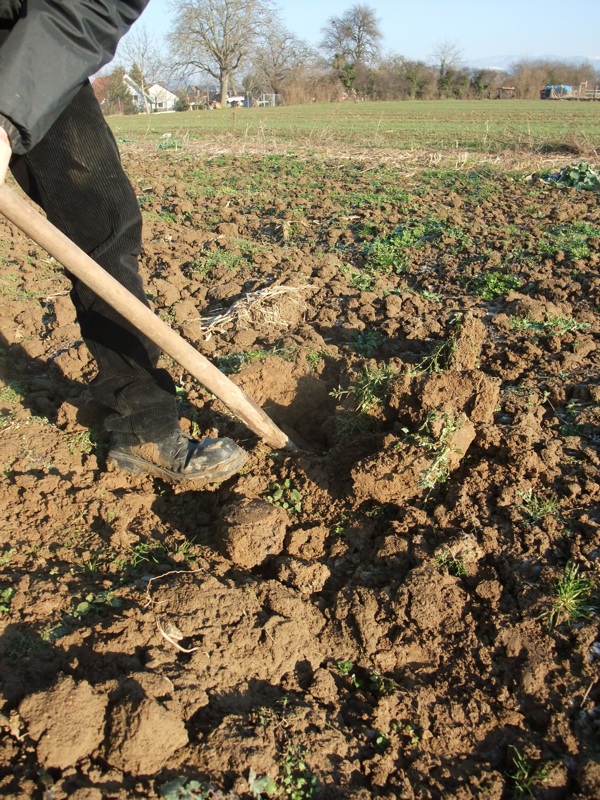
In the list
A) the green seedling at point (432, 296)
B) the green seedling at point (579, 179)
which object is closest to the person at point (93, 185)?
the green seedling at point (432, 296)

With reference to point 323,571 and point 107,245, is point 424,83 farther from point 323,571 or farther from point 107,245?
point 323,571

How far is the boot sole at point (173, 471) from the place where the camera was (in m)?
2.86

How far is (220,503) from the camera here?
295 centimetres

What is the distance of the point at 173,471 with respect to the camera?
2.93 m

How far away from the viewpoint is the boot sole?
2.86 m

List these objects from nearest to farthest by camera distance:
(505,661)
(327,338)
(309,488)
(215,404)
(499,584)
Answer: (505,661) < (499,584) < (309,488) < (215,404) < (327,338)

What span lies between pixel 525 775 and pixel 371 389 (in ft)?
5.46

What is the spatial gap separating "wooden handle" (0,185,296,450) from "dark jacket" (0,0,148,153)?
0.22 m

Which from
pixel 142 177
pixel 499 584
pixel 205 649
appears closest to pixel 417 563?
pixel 499 584

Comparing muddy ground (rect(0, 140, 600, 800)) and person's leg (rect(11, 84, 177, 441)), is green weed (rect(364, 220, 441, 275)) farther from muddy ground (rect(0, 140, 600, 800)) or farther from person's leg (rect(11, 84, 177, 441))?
person's leg (rect(11, 84, 177, 441))

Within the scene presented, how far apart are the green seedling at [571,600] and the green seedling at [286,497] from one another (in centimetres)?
109

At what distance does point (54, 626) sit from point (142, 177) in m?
9.48

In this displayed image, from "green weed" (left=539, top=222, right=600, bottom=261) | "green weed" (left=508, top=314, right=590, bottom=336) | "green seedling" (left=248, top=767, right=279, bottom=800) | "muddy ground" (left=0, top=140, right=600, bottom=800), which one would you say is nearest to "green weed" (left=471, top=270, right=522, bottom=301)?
"muddy ground" (left=0, top=140, right=600, bottom=800)

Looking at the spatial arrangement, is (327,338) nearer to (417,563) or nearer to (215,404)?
(215,404)
